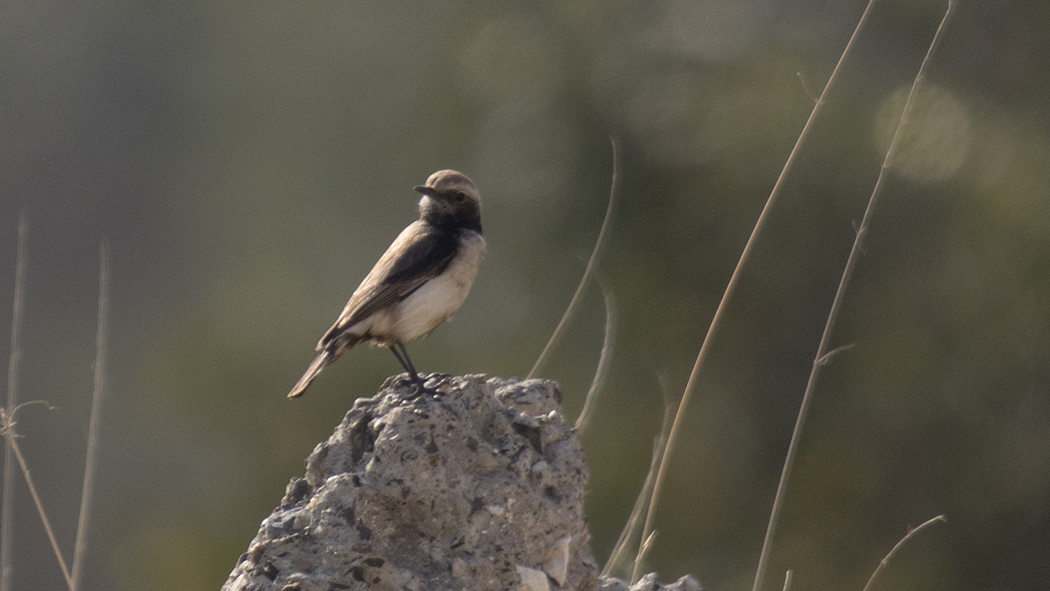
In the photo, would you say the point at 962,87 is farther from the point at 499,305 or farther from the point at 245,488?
the point at 245,488

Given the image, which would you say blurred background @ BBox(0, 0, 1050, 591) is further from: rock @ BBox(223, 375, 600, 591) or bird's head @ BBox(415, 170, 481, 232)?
rock @ BBox(223, 375, 600, 591)

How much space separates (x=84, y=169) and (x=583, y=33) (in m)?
19.5

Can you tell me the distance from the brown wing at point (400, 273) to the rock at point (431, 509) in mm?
1219

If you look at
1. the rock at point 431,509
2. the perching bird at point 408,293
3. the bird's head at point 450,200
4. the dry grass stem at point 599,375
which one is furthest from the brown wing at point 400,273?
the rock at point 431,509

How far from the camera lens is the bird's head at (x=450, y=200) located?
5551 mm

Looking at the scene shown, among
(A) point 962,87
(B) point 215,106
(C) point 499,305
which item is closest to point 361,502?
(A) point 962,87

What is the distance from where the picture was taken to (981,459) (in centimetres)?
995

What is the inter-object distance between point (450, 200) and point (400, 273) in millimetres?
571

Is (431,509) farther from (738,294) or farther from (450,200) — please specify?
(738,294)

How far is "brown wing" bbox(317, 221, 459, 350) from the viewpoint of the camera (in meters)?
5.05

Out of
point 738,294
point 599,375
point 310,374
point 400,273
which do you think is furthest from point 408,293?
point 738,294

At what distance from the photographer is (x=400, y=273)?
5164 mm

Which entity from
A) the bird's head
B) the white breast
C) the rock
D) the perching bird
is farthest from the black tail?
the rock

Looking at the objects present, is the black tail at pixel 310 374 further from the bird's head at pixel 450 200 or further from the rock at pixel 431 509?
the rock at pixel 431 509
